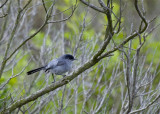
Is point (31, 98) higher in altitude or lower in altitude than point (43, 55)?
lower

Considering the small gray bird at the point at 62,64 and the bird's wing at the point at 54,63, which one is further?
the small gray bird at the point at 62,64

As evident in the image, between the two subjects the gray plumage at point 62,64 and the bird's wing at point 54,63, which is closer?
the bird's wing at point 54,63

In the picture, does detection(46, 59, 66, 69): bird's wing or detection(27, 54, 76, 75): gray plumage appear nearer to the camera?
detection(46, 59, 66, 69): bird's wing

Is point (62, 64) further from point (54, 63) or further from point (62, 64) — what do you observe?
point (54, 63)

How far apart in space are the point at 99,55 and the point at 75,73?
0.53 m

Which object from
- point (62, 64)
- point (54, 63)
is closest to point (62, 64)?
point (62, 64)

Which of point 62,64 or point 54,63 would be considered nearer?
point 54,63

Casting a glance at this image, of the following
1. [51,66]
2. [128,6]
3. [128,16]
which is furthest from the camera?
[51,66]

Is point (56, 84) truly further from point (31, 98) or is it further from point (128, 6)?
point (128, 6)

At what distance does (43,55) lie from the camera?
18.9 ft

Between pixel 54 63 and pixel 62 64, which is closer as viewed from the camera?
pixel 54 63

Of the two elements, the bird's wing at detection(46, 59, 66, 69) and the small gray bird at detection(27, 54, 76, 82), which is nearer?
the bird's wing at detection(46, 59, 66, 69)

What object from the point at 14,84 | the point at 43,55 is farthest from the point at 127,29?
the point at 14,84

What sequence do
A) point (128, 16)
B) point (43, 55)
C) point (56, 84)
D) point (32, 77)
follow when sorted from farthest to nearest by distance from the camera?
point (32, 77), point (43, 55), point (56, 84), point (128, 16)
